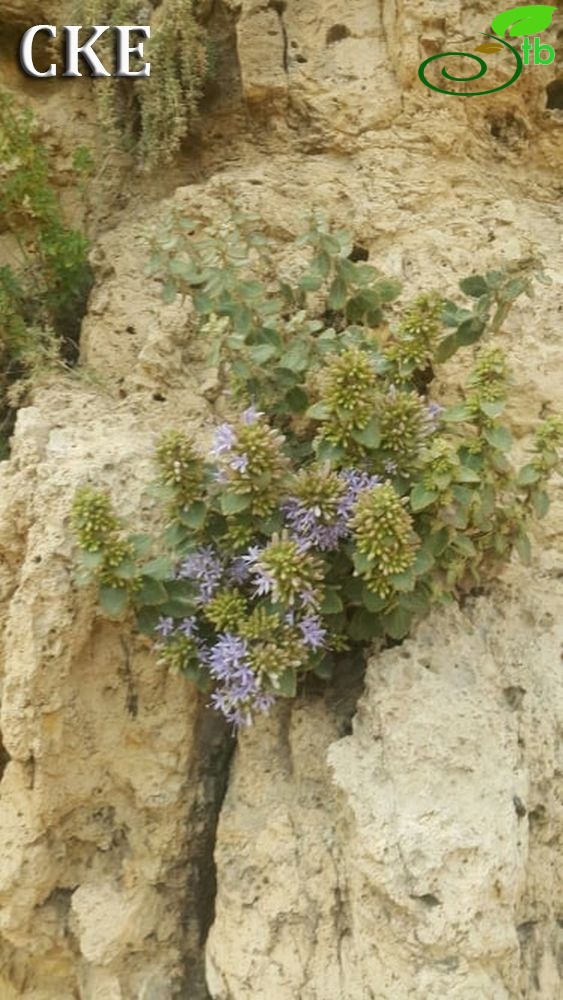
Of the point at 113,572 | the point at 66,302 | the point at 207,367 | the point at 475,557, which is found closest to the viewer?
the point at 113,572

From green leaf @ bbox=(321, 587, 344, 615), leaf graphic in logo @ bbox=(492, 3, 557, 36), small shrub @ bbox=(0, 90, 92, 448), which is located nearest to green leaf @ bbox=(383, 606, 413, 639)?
green leaf @ bbox=(321, 587, 344, 615)

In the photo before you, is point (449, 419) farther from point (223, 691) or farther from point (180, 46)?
point (180, 46)

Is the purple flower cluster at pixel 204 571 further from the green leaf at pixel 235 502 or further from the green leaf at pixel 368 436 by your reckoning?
the green leaf at pixel 368 436

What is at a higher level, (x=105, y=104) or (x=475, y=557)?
(x=105, y=104)

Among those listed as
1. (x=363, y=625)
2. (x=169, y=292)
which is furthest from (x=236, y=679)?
(x=169, y=292)

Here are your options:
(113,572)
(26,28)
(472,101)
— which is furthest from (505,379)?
(26,28)

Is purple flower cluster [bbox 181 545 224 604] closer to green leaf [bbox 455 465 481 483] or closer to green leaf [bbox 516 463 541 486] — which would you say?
green leaf [bbox 455 465 481 483]

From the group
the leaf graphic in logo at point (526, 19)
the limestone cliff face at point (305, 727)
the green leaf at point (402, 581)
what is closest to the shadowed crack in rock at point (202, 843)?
the limestone cliff face at point (305, 727)
